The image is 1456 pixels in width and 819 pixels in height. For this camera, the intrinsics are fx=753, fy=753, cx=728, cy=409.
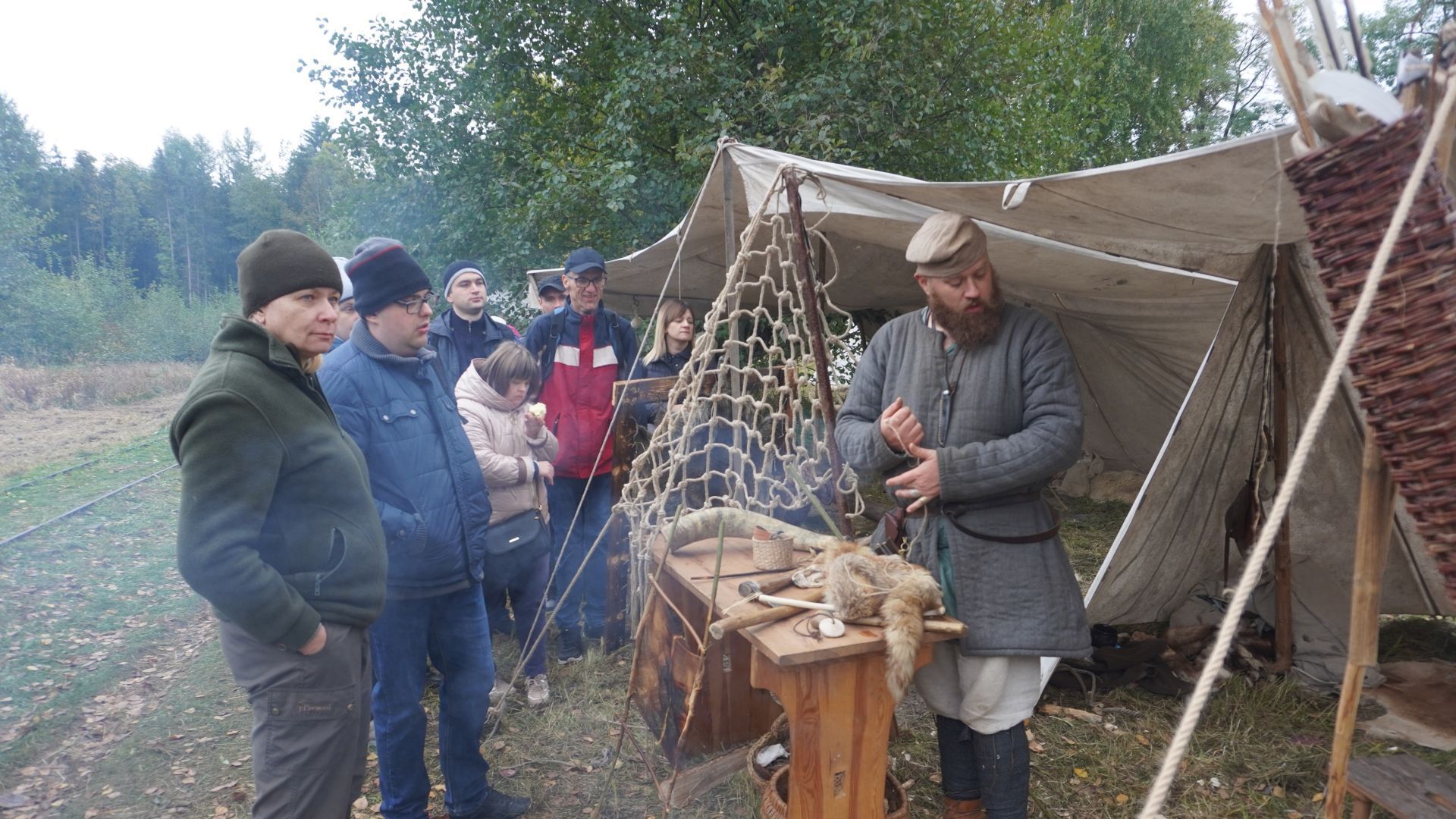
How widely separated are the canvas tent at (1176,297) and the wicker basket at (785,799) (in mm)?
1530

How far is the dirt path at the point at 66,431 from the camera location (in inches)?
315

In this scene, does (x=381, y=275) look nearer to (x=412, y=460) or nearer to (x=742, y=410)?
(x=412, y=460)

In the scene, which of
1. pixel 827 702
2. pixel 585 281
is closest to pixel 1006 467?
pixel 827 702

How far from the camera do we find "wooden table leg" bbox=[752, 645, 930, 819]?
181 cm

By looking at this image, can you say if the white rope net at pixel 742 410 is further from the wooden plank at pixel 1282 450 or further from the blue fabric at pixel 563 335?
the wooden plank at pixel 1282 450

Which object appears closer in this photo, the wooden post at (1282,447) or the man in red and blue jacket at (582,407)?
the wooden post at (1282,447)

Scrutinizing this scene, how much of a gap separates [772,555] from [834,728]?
57 centimetres

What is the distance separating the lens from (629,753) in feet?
9.89

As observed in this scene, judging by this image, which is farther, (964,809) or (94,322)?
(94,322)

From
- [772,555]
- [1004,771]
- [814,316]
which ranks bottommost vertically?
[1004,771]

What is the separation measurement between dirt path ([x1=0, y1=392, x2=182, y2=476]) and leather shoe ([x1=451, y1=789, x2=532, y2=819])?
23.4 feet

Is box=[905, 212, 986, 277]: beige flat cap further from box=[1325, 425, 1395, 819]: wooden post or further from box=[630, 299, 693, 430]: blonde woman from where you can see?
box=[630, 299, 693, 430]: blonde woman

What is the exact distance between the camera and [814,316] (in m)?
2.46

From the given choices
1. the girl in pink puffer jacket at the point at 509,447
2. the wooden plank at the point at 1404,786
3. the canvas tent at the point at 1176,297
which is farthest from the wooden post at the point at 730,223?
the wooden plank at the point at 1404,786
